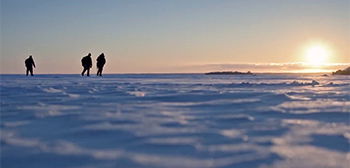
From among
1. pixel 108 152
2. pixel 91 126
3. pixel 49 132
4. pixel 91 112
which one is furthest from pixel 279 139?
pixel 91 112

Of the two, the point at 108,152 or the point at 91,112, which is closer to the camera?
the point at 108,152

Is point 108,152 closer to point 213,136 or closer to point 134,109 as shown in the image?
point 213,136

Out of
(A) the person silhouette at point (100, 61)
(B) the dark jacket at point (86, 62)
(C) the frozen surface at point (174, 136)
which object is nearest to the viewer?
(C) the frozen surface at point (174, 136)

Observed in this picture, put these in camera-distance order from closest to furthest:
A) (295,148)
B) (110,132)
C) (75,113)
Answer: (295,148)
(110,132)
(75,113)

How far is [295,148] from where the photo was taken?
11.1ft

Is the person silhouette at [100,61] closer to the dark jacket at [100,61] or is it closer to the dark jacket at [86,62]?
the dark jacket at [100,61]

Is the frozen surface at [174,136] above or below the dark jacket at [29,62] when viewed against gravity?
below

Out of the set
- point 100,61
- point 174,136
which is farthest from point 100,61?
point 174,136

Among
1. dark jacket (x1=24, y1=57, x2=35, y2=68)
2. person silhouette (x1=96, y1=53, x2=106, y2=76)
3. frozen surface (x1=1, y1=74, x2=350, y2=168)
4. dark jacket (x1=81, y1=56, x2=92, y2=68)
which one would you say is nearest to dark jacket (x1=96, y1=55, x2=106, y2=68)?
person silhouette (x1=96, y1=53, x2=106, y2=76)

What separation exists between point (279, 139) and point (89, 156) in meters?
1.76

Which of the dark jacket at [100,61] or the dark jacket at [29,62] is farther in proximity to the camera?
the dark jacket at [29,62]

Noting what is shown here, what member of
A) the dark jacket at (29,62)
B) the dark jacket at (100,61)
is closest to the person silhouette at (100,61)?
the dark jacket at (100,61)

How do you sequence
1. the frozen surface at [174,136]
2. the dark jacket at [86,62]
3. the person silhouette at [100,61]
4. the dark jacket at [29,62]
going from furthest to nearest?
the dark jacket at [29,62] < the person silhouette at [100,61] < the dark jacket at [86,62] < the frozen surface at [174,136]

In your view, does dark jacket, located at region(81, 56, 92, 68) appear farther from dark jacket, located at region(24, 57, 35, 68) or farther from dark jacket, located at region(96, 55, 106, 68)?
dark jacket, located at region(24, 57, 35, 68)
